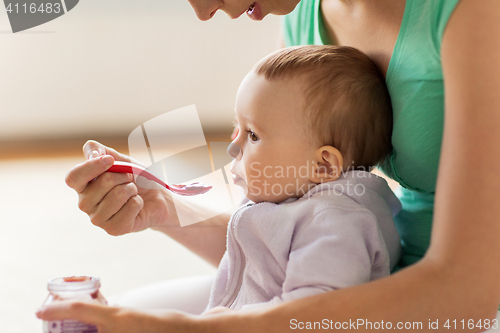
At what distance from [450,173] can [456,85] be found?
11 centimetres

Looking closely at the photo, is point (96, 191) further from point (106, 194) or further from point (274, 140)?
point (274, 140)

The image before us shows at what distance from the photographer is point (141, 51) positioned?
168 inches

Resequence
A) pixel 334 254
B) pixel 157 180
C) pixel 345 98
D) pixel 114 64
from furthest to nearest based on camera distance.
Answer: pixel 114 64 → pixel 157 180 → pixel 345 98 → pixel 334 254

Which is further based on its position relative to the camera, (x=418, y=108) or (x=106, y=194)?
(x=106, y=194)

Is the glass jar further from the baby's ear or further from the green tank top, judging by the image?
the green tank top

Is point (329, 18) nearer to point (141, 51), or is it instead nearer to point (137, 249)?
point (137, 249)

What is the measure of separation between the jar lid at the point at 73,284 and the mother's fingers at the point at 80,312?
0.03 metres

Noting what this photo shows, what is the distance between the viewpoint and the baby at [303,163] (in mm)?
738

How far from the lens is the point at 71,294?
0.60 m

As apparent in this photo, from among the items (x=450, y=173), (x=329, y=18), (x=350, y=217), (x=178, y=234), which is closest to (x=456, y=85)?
(x=450, y=173)

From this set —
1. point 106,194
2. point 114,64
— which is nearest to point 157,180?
point 106,194

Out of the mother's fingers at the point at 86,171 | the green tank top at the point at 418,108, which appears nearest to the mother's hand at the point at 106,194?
the mother's fingers at the point at 86,171

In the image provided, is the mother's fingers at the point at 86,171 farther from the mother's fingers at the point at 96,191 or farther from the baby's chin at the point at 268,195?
the baby's chin at the point at 268,195

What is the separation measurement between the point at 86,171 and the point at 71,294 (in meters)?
0.26
